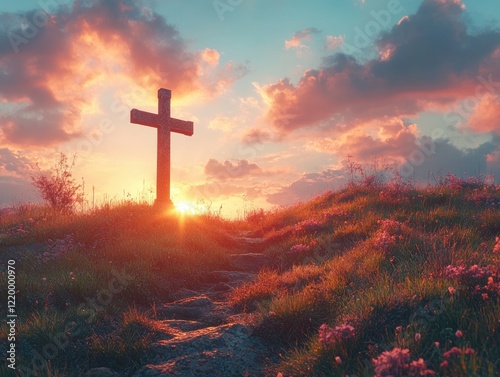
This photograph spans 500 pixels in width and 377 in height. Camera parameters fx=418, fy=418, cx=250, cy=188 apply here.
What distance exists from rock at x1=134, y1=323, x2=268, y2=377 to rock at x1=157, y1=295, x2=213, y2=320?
4.37 ft

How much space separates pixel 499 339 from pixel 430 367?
0.80m

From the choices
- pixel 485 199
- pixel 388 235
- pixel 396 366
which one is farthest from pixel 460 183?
pixel 396 366

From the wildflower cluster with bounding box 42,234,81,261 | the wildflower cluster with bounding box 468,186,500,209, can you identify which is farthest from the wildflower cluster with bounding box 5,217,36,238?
the wildflower cluster with bounding box 468,186,500,209

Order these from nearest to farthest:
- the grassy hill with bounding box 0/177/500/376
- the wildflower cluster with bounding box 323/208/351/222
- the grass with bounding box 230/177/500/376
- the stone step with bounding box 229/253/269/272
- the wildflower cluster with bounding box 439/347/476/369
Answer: the wildflower cluster with bounding box 439/347/476/369 → the grass with bounding box 230/177/500/376 → the grassy hill with bounding box 0/177/500/376 → the stone step with bounding box 229/253/269/272 → the wildflower cluster with bounding box 323/208/351/222

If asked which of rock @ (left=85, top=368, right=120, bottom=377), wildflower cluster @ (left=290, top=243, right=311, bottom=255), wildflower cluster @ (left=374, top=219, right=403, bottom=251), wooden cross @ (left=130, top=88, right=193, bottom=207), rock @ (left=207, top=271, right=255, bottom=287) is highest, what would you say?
wooden cross @ (left=130, top=88, right=193, bottom=207)

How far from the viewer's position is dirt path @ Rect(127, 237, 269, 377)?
16.2 ft

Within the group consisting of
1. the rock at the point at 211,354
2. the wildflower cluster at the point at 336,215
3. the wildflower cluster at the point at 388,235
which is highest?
the wildflower cluster at the point at 336,215

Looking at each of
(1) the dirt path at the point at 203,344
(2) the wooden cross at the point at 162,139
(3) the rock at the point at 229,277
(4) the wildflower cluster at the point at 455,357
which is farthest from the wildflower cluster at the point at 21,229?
(4) the wildflower cluster at the point at 455,357

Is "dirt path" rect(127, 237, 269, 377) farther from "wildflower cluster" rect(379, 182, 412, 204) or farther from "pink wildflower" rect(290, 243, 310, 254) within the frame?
"wildflower cluster" rect(379, 182, 412, 204)

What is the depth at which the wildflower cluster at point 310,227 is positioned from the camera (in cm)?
1208

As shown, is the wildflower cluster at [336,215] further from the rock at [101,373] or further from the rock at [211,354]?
the rock at [101,373]

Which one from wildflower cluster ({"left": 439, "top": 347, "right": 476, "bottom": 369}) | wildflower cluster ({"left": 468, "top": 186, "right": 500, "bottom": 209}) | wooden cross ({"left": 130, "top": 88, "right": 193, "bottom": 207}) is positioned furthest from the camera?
wooden cross ({"left": 130, "top": 88, "right": 193, "bottom": 207})

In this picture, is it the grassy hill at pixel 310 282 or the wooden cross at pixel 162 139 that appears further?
the wooden cross at pixel 162 139

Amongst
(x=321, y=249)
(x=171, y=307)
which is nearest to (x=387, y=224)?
(x=321, y=249)
